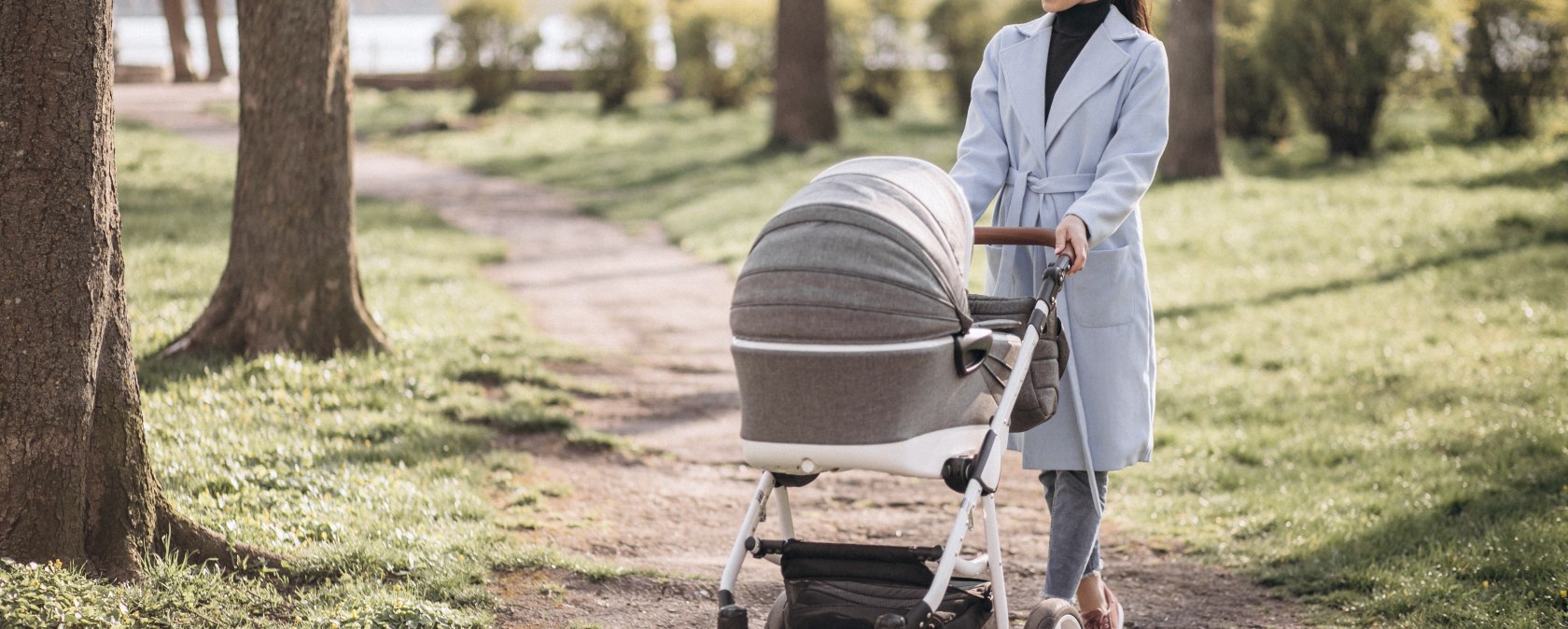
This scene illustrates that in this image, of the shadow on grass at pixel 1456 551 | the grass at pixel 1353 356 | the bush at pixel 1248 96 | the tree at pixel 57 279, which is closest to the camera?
the tree at pixel 57 279

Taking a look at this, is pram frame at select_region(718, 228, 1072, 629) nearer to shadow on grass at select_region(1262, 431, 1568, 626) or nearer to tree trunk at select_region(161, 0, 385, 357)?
shadow on grass at select_region(1262, 431, 1568, 626)

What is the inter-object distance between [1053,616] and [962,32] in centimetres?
2078

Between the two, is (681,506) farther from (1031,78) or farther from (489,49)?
(489,49)

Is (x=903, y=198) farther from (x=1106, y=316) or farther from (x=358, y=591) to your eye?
(x=358, y=591)

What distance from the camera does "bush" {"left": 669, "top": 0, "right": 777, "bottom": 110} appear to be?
24609mm

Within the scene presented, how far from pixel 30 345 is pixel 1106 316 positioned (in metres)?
2.90

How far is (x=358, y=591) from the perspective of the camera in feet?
13.3

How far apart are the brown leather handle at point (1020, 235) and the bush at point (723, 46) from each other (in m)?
21.8

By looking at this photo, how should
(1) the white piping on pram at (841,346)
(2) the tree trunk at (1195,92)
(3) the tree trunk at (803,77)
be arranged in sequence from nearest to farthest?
(1) the white piping on pram at (841,346), (2) the tree trunk at (1195,92), (3) the tree trunk at (803,77)

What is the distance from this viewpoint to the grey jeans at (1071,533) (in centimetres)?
367

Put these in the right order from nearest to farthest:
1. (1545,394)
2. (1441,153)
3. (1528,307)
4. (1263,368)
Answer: (1545,394)
(1263,368)
(1528,307)
(1441,153)

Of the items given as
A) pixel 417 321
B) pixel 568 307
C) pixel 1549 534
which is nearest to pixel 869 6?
pixel 568 307

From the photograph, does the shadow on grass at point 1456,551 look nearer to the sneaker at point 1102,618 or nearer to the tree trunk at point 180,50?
the sneaker at point 1102,618

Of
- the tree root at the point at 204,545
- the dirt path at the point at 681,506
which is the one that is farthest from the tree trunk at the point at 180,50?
the tree root at the point at 204,545
